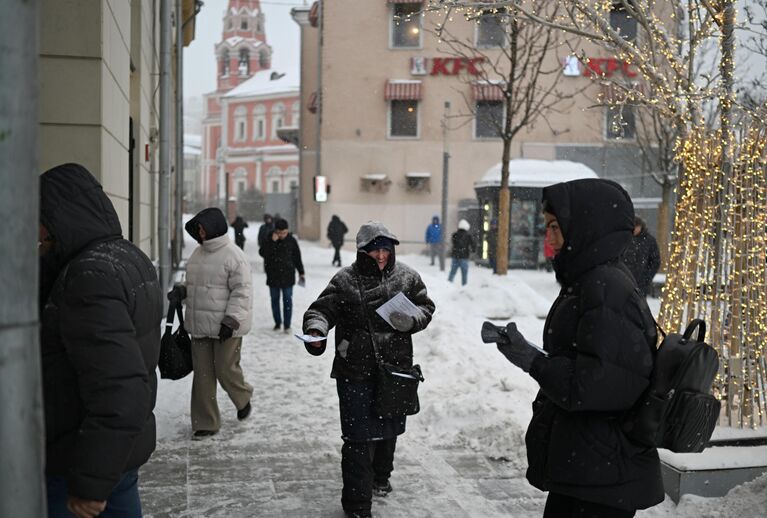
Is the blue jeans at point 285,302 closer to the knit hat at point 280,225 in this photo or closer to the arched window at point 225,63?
the knit hat at point 280,225

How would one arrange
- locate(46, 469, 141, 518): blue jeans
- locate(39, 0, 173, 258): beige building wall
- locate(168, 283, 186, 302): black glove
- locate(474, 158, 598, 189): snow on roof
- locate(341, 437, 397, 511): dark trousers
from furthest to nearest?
1. locate(474, 158, 598, 189): snow on roof
2. locate(168, 283, 186, 302): black glove
3. locate(39, 0, 173, 258): beige building wall
4. locate(341, 437, 397, 511): dark trousers
5. locate(46, 469, 141, 518): blue jeans

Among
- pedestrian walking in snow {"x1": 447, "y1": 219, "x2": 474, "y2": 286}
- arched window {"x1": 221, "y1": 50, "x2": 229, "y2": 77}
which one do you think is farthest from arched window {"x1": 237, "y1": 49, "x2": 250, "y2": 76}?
pedestrian walking in snow {"x1": 447, "y1": 219, "x2": 474, "y2": 286}

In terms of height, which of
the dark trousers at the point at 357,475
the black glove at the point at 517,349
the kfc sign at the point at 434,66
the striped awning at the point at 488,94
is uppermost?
the kfc sign at the point at 434,66

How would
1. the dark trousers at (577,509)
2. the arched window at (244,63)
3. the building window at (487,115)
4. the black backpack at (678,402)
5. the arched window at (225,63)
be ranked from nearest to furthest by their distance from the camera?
1. the black backpack at (678,402)
2. the dark trousers at (577,509)
3. the building window at (487,115)
4. the arched window at (244,63)
5. the arched window at (225,63)

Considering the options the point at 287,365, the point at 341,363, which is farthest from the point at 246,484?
the point at 287,365

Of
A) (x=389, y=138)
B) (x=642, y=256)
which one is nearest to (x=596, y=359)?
(x=642, y=256)

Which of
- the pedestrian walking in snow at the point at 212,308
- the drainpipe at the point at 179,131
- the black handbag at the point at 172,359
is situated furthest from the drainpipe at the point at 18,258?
the drainpipe at the point at 179,131

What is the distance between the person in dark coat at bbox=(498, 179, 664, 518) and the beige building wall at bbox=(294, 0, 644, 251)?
29.7 metres

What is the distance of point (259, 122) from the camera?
78812 mm

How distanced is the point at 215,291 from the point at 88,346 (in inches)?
168

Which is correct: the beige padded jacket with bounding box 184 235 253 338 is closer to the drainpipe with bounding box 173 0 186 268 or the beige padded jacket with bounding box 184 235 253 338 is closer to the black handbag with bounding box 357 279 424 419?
the black handbag with bounding box 357 279 424 419

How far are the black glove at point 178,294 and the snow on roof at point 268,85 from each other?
70.8 m

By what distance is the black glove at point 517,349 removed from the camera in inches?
128

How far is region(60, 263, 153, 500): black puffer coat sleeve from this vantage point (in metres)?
2.61
